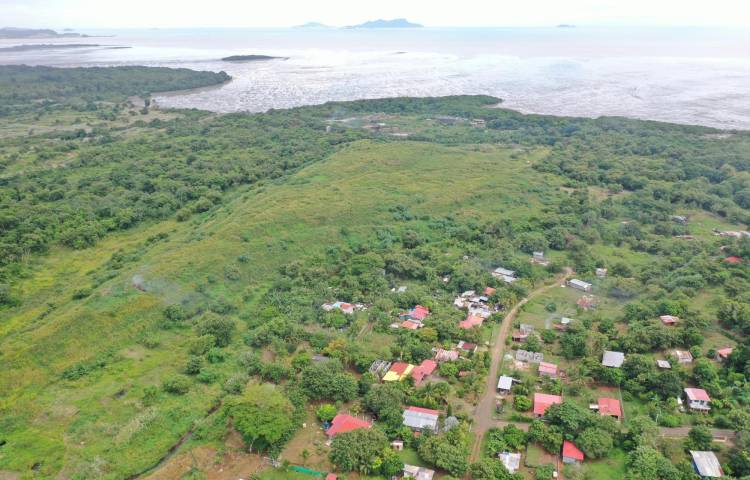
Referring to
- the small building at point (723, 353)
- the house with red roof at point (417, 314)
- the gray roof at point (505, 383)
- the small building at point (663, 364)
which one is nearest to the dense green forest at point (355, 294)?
the small building at point (663, 364)

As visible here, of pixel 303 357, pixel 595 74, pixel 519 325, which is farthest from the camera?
pixel 595 74

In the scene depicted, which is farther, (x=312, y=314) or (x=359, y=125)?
(x=359, y=125)

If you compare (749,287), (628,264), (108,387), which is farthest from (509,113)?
(108,387)

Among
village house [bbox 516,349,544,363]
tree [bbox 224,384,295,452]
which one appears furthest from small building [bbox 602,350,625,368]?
tree [bbox 224,384,295,452]

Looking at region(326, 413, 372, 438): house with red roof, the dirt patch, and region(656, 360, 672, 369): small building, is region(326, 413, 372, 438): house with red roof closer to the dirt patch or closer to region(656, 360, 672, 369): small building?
the dirt patch

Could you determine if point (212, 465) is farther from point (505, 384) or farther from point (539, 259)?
point (539, 259)

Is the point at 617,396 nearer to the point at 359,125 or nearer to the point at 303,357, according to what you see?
the point at 303,357

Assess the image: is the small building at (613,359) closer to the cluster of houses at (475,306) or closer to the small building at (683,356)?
the small building at (683,356)
